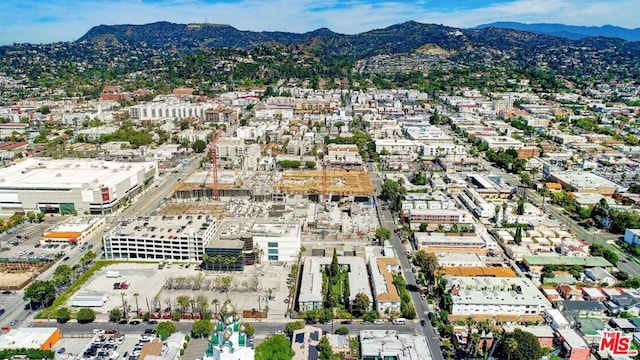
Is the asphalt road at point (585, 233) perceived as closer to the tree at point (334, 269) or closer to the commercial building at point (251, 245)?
the tree at point (334, 269)

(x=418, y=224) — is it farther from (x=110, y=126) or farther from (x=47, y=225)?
(x=110, y=126)

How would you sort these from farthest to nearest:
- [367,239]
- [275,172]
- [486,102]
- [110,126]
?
[486,102] → [110,126] → [275,172] → [367,239]

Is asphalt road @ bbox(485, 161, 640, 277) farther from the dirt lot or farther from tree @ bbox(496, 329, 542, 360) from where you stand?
the dirt lot

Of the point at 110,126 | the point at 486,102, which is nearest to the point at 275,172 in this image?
the point at 110,126

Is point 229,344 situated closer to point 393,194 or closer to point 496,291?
point 496,291

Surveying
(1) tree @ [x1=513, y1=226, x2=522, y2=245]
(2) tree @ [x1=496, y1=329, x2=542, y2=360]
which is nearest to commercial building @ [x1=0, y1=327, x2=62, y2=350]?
(2) tree @ [x1=496, y1=329, x2=542, y2=360]
